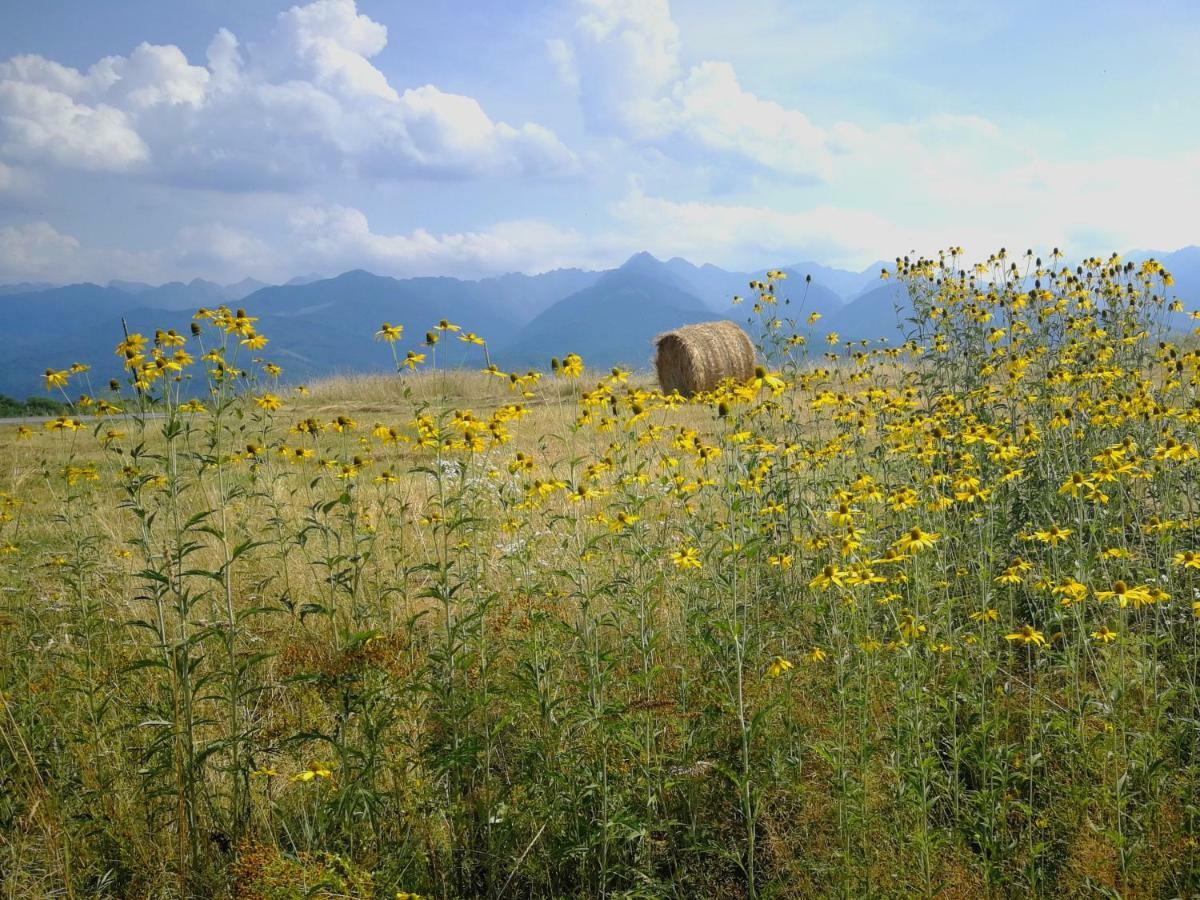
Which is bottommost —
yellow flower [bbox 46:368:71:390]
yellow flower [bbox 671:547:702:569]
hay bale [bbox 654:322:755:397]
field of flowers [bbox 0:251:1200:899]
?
field of flowers [bbox 0:251:1200:899]

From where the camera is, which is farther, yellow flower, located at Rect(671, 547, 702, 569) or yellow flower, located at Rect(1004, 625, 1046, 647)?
yellow flower, located at Rect(671, 547, 702, 569)

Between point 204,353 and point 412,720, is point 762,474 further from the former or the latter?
point 204,353

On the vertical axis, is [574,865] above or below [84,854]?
below

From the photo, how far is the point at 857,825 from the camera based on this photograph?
2418 millimetres

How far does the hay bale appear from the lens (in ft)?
55.6

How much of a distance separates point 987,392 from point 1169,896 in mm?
3311

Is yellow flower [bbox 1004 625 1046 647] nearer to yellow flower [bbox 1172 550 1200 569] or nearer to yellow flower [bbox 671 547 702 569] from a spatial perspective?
yellow flower [bbox 1172 550 1200 569]

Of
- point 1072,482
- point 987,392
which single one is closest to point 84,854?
point 1072,482

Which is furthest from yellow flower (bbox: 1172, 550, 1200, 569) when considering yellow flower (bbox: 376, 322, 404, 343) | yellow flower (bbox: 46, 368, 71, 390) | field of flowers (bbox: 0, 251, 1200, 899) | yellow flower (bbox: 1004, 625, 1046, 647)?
yellow flower (bbox: 46, 368, 71, 390)

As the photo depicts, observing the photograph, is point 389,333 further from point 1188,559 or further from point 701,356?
point 701,356

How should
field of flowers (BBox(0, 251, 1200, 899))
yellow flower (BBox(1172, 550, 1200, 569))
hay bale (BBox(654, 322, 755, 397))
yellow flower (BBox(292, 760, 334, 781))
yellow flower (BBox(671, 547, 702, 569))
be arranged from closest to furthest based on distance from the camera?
yellow flower (BBox(292, 760, 334, 781)) < field of flowers (BBox(0, 251, 1200, 899)) < yellow flower (BBox(1172, 550, 1200, 569)) < yellow flower (BBox(671, 547, 702, 569)) < hay bale (BBox(654, 322, 755, 397))

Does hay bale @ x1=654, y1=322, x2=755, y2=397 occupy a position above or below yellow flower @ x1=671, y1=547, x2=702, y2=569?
above

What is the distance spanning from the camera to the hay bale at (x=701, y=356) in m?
17.0

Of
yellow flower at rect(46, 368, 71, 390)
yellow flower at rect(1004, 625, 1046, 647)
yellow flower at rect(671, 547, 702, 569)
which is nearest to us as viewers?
yellow flower at rect(1004, 625, 1046, 647)
